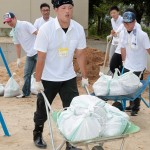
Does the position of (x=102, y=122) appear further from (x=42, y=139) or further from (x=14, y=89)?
(x=14, y=89)

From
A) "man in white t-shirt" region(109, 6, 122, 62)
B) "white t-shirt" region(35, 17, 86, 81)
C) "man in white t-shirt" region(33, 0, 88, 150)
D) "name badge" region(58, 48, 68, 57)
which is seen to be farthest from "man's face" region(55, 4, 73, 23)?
"man in white t-shirt" region(109, 6, 122, 62)

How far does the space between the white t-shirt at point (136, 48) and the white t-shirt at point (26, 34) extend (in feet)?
6.33

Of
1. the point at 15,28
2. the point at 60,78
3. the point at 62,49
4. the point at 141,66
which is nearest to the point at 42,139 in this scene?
the point at 60,78

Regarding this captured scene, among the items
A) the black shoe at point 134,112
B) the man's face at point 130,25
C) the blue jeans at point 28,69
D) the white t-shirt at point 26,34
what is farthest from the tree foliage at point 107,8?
the man's face at point 130,25

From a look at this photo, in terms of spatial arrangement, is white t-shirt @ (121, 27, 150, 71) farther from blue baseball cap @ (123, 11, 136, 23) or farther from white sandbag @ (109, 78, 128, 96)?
white sandbag @ (109, 78, 128, 96)

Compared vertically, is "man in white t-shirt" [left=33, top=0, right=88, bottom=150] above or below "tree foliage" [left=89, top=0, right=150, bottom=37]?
above

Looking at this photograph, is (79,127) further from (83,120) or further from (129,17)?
(129,17)

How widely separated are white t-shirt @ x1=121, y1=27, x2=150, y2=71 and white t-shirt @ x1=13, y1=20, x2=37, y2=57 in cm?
193

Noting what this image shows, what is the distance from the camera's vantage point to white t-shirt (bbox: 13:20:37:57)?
7.23m

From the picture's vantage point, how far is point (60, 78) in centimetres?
438

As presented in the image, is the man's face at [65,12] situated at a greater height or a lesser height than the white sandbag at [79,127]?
greater

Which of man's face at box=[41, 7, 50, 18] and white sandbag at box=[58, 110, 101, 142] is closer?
white sandbag at box=[58, 110, 101, 142]

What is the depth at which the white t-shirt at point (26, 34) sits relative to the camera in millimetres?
7233

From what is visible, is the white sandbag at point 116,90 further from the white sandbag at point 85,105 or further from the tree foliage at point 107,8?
the tree foliage at point 107,8
